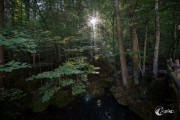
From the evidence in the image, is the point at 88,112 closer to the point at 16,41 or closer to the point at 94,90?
the point at 94,90

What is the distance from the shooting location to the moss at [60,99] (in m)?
7.11

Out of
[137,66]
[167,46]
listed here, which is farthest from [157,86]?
[167,46]

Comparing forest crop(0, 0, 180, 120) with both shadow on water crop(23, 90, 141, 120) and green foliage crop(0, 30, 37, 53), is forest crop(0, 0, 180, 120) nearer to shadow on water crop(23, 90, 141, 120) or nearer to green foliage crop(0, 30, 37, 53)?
shadow on water crop(23, 90, 141, 120)

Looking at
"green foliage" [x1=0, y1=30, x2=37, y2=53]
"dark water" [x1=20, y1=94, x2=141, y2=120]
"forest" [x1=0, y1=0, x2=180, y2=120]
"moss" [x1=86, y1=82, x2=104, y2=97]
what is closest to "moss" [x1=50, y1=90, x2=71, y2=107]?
"forest" [x1=0, y1=0, x2=180, y2=120]

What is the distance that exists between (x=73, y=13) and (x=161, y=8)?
19.5ft

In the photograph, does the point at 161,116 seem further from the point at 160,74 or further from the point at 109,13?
the point at 109,13

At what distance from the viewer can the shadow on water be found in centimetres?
583

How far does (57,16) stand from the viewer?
281 inches

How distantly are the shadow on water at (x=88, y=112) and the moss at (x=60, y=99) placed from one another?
332 millimetres

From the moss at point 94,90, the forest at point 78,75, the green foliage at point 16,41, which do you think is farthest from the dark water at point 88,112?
the green foliage at point 16,41

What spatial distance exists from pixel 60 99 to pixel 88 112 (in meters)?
2.28

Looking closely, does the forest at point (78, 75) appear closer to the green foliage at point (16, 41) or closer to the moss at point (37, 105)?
the moss at point (37, 105)

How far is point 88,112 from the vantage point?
6.45 meters

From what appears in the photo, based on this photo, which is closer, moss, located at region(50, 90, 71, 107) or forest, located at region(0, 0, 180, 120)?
forest, located at region(0, 0, 180, 120)
